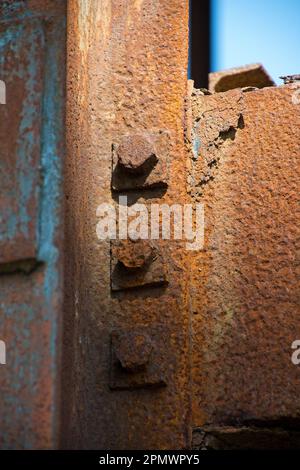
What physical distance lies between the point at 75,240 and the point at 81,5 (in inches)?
14.0

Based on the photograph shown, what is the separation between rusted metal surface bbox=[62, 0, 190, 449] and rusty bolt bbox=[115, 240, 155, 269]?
0.06ft

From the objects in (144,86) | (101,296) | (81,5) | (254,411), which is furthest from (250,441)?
(81,5)

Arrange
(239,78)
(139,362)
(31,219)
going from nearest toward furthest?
1. (31,219)
2. (139,362)
3. (239,78)

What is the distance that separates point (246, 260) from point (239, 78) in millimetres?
672

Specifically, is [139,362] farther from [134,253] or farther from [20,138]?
[20,138]

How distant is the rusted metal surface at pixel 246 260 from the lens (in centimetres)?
118

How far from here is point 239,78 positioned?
1.80 m

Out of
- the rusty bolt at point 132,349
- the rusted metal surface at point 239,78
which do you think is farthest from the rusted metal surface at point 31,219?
the rusted metal surface at point 239,78

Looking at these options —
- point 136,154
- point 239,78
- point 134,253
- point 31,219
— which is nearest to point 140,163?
point 136,154

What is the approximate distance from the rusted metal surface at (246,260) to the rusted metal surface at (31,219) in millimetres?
263

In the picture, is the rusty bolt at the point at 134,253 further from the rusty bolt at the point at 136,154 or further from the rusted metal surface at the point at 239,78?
the rusted metal surface at the point at 239,78

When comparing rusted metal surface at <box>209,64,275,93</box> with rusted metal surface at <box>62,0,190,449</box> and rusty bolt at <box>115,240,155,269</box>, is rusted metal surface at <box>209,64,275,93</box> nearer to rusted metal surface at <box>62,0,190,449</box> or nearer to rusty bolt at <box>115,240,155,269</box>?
rusted metal surface at <box>62,0,190,449</box>

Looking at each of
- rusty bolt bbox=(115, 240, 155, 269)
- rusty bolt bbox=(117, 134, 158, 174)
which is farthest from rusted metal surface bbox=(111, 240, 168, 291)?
rusty bolt bbox=(117, 134, 158, 174)

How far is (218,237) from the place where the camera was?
126cm
